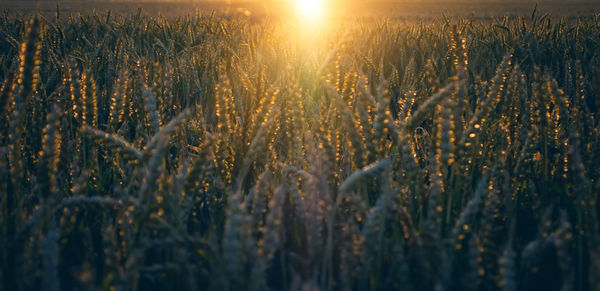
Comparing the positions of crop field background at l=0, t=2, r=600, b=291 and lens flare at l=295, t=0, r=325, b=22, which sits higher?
lens flare at l=295, t=0, r=325, b=22

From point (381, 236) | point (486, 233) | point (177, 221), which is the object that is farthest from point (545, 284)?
point (177, 221)

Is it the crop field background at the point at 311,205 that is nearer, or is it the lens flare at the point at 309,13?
the crop field background at the point at 311,205

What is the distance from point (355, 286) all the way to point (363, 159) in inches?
11.7

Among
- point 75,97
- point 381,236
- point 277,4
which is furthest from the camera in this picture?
point 277,4

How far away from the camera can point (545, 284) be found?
0.83 m

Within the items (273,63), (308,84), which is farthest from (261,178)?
(273,63)

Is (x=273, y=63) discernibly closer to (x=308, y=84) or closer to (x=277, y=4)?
(x=308, y=84)

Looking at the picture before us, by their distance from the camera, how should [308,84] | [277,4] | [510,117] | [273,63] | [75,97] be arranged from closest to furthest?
[75,97], [510,117], [308,84], [273,63], [277,4]

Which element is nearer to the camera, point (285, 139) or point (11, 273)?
point (11, 273)

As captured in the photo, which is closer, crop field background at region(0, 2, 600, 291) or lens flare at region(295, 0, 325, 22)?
crop field background at region(0, 2, 600, 291)

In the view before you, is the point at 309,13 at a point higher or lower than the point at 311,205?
higher

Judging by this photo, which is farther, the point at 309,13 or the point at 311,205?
the point at 309,13

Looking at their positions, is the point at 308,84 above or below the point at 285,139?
above

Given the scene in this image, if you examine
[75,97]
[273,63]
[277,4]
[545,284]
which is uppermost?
[277,4]
